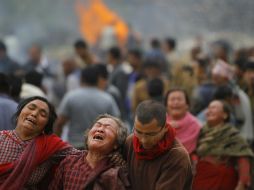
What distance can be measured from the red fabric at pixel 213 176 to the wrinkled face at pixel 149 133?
1.81 meters

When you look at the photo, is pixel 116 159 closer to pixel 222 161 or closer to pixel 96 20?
pixel 222 161

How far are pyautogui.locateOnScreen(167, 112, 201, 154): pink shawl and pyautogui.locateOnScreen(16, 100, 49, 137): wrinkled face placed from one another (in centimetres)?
168

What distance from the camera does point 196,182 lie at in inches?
225

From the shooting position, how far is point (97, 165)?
13.7 feet

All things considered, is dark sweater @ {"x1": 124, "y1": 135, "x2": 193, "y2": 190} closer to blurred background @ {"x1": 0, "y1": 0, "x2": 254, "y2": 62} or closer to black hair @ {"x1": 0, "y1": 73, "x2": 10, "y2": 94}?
black hair @ {"x1": 0, "y1": 73, "x2": 10, "y2": 94}

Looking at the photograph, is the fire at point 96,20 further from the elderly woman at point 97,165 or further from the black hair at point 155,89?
the elderly woman at point 97,165

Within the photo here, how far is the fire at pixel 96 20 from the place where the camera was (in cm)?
2211

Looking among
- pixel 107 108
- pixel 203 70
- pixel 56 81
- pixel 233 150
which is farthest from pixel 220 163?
pixel 56 81

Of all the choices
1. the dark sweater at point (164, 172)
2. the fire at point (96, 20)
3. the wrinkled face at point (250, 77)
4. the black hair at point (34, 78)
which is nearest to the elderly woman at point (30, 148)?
the dark sweater at point (164, 172)

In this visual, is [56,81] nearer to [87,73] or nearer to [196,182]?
[87,73]

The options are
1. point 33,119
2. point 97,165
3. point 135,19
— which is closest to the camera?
point 97,165

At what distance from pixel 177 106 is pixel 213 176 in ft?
2.50

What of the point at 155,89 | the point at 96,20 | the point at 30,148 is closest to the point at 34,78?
the point at 155,89

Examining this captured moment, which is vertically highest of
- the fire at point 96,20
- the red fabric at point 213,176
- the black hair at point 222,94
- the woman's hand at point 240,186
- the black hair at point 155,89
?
the fire at point 96,20
